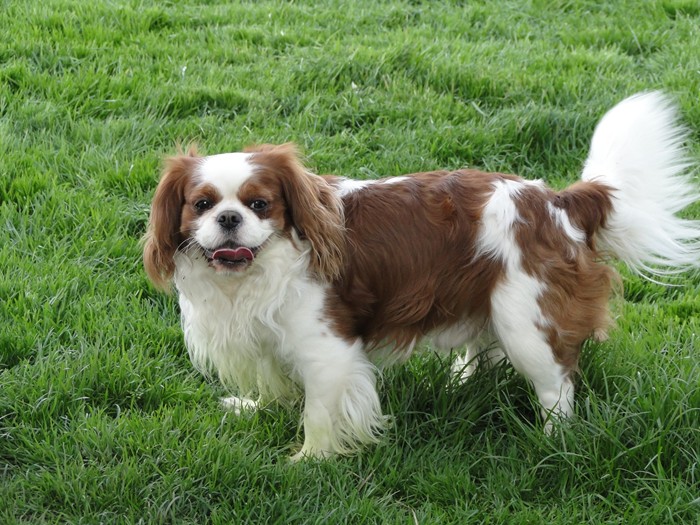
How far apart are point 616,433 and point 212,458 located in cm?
148

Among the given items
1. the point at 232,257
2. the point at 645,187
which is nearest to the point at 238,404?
the point at 232,257

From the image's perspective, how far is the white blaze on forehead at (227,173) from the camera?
3.64 metres

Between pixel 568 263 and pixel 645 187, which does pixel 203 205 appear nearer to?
pixel 568 263

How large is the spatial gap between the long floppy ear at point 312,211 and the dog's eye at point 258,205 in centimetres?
11

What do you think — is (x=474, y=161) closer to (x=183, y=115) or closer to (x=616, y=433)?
(x=183, y=115)

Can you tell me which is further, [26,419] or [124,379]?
[124,379]

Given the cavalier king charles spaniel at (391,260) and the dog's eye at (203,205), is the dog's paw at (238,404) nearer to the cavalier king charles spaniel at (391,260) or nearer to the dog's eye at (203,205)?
the cavalier king charles spaniel at (391,260)

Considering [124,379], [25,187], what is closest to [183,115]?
[25,187]

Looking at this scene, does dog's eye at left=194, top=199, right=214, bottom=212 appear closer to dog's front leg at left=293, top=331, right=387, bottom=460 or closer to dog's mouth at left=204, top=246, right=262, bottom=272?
dog's mouth at left=204, top=246, right=262, bottom=272

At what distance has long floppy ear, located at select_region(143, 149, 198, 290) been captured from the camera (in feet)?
12.3

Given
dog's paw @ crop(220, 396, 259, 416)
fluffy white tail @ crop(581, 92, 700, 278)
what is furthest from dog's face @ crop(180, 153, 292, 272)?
fluffy white tail @ crop(581, 92, 700, 278)

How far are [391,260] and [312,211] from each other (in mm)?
388

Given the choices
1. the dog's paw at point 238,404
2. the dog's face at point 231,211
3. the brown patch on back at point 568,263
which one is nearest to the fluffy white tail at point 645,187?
the brown patch on back at point 568,263

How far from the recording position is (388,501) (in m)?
3.64
